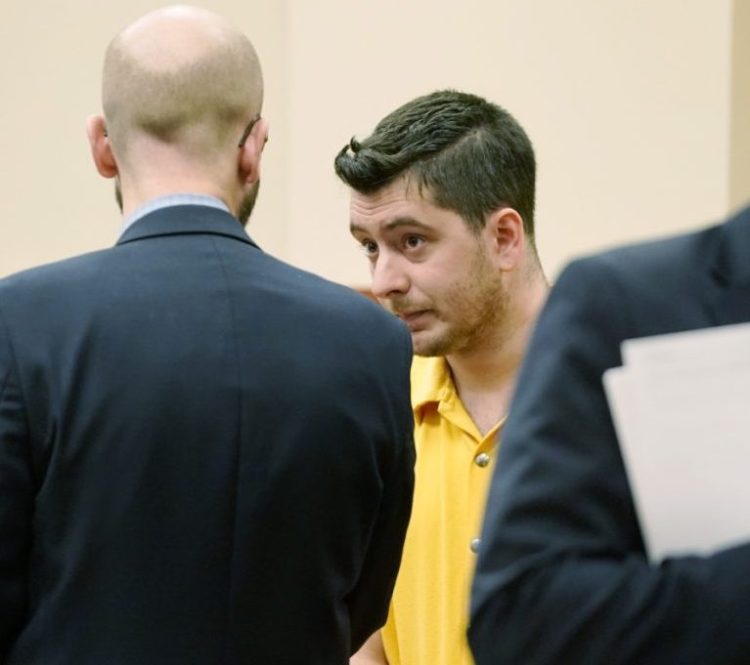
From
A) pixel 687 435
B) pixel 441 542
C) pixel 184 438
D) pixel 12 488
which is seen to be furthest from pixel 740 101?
pixel 687 435

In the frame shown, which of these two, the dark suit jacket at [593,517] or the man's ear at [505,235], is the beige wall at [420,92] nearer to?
the man's ear at [505,235]

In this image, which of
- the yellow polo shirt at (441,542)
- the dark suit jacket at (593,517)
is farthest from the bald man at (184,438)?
the dark suit jacket at (593,517)

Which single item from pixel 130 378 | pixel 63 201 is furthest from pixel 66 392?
pixel 63 201

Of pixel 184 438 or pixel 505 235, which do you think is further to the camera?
pixel 505 235

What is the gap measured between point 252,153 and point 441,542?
618mm

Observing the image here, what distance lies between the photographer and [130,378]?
5.42 feet

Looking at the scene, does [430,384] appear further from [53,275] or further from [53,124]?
[53,124]

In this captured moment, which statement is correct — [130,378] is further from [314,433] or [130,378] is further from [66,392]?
[314,433]

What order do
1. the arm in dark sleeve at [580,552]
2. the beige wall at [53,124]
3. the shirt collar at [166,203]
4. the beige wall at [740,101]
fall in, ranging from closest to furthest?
the arm in dark sleeve at [580,552], the shirt collar at [166,203], the beige wall at [740,101], the beige wall at [53,124]

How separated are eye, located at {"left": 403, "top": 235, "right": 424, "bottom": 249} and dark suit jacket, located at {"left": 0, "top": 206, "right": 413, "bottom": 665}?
0.50m

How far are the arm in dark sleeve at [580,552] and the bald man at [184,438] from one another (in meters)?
0.69

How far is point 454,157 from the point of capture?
2312 millimetres

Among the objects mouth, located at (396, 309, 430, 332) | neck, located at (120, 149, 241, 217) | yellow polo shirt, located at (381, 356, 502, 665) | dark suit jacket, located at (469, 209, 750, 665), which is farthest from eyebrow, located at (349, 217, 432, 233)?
dark suit jacket, located at (469, 209, 750, 665)

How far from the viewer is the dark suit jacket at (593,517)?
3.19 ft
